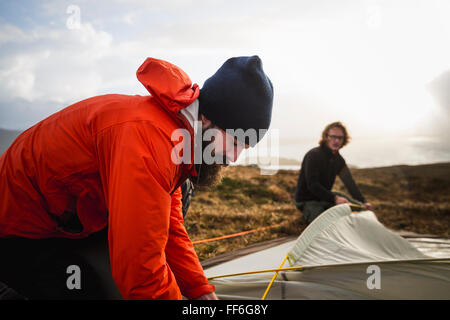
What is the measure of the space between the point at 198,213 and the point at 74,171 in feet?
10.6

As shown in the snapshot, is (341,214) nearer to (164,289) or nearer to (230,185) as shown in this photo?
(164,289)

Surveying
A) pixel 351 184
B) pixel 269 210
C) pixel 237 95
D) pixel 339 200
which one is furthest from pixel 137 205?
pixel 269 210

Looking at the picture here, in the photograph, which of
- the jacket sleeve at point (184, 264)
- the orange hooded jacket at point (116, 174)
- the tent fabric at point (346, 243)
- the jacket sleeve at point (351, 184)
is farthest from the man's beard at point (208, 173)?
the jacket sleeve at point (351, 184)

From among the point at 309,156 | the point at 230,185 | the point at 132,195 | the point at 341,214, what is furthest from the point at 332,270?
the point at 230,185

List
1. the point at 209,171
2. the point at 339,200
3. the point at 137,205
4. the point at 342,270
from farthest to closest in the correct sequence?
the point at 339,200 < the point at 342,270 < the point at 209,171 < the point at 137,205

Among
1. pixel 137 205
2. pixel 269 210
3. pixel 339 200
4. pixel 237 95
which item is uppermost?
pixel 237 95

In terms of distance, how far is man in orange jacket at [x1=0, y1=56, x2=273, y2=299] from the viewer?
926 millimetres

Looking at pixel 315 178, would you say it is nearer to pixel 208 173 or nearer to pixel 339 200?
pixel 339 200

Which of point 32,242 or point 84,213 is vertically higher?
point 84,213

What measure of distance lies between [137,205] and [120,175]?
113 millimetres

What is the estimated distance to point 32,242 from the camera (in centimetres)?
122

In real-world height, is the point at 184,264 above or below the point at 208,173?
below

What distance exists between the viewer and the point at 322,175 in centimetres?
373

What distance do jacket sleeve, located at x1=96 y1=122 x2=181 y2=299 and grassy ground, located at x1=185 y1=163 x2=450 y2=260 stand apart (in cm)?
61
